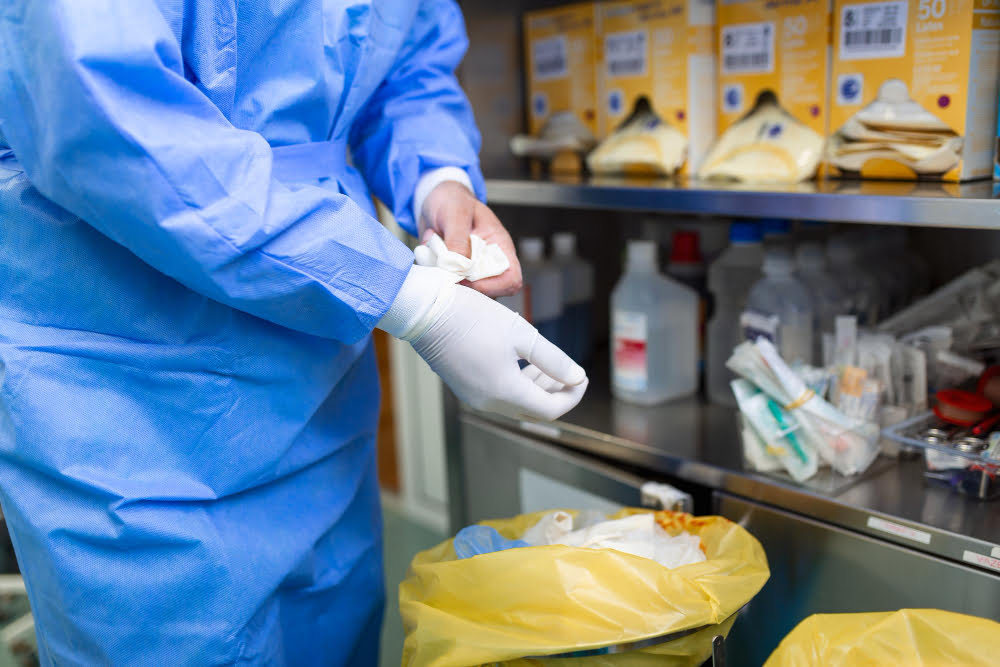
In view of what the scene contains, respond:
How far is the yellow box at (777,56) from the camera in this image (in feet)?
3.97

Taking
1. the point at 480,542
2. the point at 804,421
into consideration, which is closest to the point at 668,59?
the point at 804,421

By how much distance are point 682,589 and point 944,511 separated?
44 centimetres

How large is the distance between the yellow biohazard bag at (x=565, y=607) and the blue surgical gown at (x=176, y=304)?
214 millimetres

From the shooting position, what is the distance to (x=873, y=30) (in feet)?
3.74

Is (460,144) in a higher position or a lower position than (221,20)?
lower

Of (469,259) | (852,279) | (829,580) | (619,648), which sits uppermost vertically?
(469,259)

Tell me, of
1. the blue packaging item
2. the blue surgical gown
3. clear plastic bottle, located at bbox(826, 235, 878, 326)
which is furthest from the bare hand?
clear plastic bottle, located at bbox(826, 235, 878, 326)

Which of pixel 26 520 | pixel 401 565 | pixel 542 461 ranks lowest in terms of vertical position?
pixel 401 565

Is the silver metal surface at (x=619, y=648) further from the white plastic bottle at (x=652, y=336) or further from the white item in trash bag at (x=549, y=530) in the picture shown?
the white plastic bottle at (x=652, y=336)

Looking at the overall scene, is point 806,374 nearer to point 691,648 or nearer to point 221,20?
point 691,648

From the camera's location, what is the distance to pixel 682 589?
2.60ft

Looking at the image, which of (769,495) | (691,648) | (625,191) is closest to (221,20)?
(625,191)

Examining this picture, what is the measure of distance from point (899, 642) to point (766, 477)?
1.14 ft

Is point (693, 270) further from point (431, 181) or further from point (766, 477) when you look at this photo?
point (431, 181)
